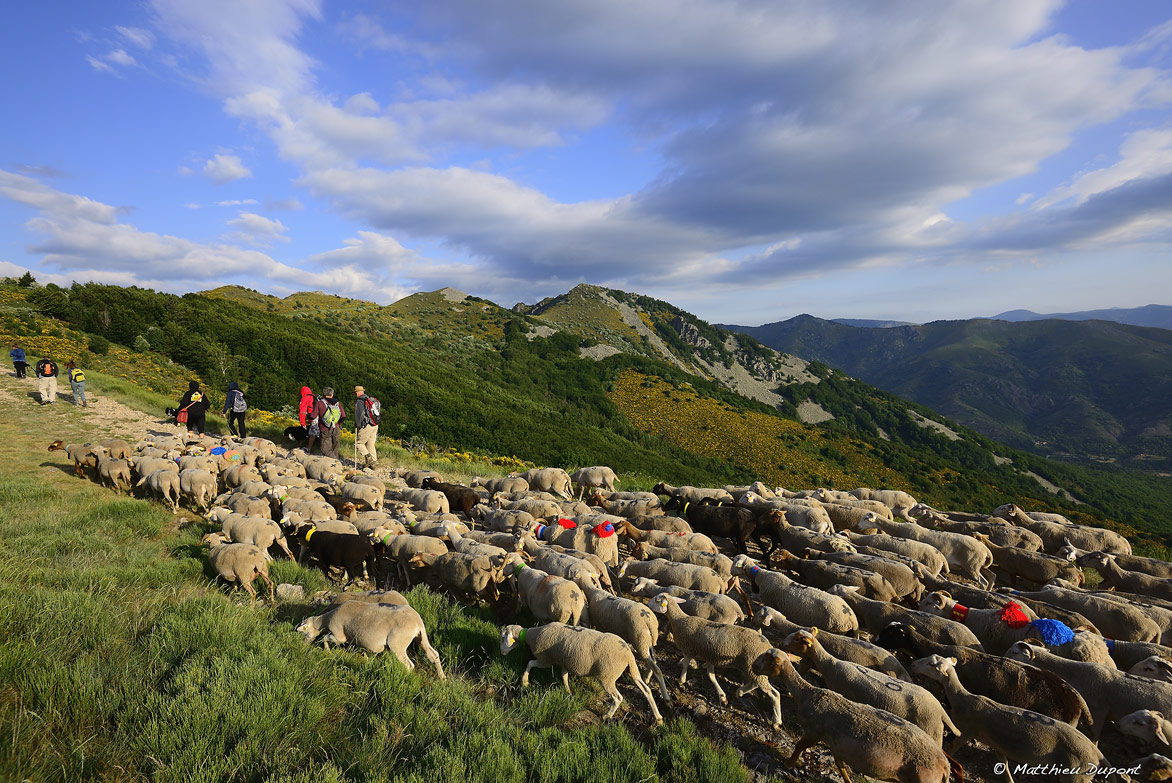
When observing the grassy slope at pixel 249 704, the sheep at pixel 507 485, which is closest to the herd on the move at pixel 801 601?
the grassy slope at pixel 249 704

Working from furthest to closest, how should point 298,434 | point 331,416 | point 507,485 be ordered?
point 298,434 → point 331,416 → point 507,485

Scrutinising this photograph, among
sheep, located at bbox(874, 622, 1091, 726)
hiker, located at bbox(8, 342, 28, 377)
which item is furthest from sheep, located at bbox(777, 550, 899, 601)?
hiker, located at bbox(8, 342, 28, 377)

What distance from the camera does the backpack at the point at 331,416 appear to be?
1566 cm

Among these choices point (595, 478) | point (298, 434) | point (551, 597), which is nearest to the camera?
point (551, 597)

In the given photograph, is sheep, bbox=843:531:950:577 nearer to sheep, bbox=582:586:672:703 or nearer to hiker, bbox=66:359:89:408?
sheep, bbox=582:586:672:703

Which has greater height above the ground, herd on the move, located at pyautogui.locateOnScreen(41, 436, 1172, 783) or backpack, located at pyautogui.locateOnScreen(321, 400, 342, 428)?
backpack, located at pyautogui.locateOnScreen(321, 400, 342, 428)

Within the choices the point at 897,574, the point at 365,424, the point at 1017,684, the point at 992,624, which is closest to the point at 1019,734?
the point at 1017,684

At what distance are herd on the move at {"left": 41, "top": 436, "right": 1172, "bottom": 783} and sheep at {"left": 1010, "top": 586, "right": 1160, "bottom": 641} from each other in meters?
0.03

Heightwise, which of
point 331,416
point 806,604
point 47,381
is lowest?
point 806,604

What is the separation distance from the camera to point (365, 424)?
16.0 meters

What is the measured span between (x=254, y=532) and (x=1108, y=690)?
38.3 feet

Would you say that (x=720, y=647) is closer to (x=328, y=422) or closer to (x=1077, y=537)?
(x=1077, y=537)

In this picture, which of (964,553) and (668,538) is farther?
(668,538)

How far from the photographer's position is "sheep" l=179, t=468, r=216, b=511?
10484mm
